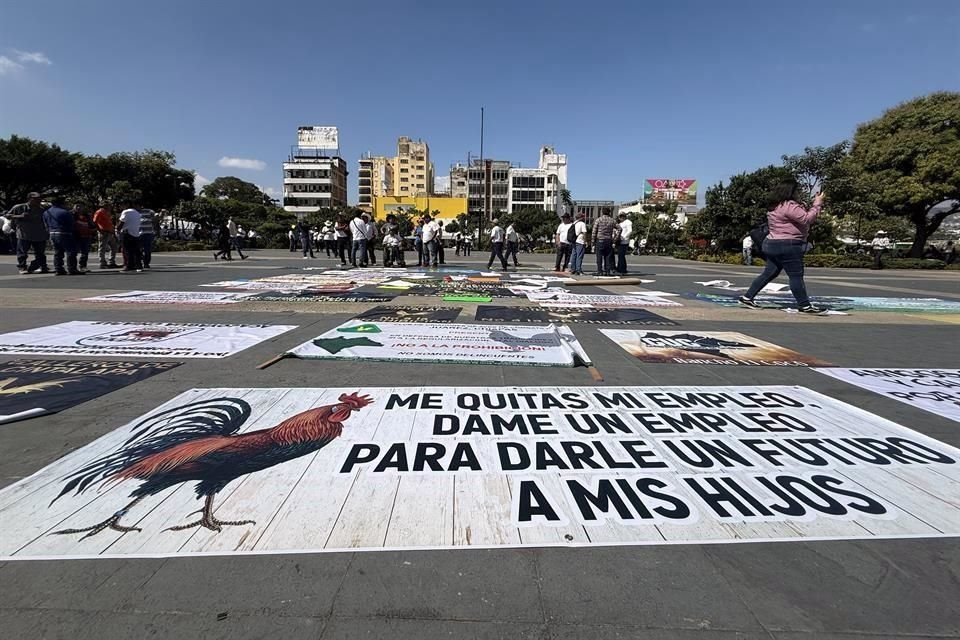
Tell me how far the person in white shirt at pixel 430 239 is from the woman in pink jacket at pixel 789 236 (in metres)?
9.13

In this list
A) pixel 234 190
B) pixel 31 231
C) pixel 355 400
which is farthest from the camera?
pixel 234 190

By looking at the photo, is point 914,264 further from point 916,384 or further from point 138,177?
point 138,177

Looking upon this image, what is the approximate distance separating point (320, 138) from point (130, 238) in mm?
88181

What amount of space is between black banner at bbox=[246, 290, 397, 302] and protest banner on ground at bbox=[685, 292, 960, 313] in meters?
5.44

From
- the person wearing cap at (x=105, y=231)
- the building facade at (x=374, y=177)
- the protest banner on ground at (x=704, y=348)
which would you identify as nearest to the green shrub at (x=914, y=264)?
the protest banner on ground at (x=704, y=348)

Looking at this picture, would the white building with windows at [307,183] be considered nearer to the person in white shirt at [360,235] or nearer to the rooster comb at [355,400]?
the person in white shirt at [360,235]

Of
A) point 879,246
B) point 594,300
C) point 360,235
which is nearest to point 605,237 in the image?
point 594,300

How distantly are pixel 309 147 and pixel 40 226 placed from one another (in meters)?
88.7

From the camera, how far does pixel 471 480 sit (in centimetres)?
200

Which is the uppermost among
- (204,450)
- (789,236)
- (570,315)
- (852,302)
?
(789,236)

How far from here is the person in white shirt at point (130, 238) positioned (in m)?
10.9

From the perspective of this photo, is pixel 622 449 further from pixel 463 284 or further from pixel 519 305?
pixel 463 284

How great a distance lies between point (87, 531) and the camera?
164cm

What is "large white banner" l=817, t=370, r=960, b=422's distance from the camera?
3.04m
